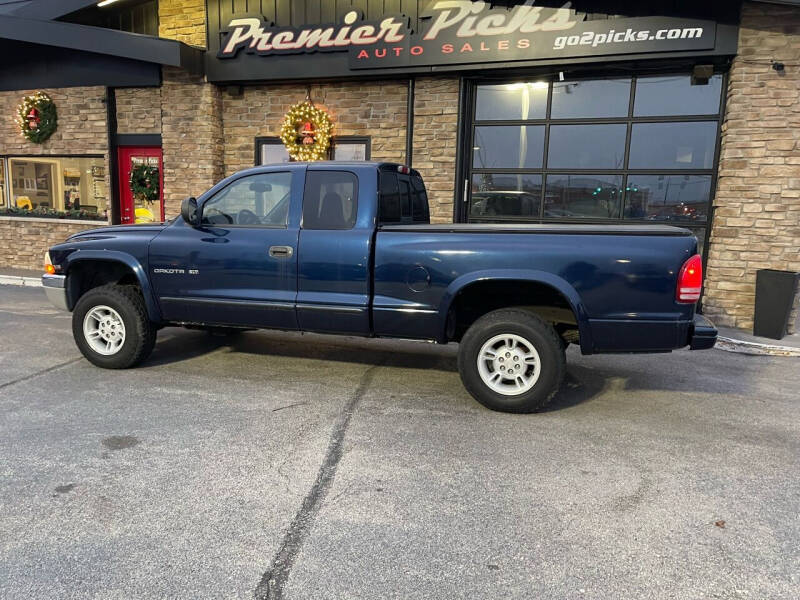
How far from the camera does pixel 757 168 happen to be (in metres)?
7.97

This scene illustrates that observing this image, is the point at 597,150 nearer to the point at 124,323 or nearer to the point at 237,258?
the point at 237,258

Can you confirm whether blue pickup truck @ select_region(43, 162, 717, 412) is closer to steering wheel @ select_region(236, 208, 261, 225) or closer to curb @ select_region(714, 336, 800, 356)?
steering wheel @ select_region(236, 208, 261, 225)

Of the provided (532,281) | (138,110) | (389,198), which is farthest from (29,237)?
(532,281)

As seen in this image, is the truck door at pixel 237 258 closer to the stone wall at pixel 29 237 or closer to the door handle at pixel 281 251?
the door handle at pixel 281 251

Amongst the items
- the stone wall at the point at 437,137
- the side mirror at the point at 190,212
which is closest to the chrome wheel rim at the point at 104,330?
the side mirror at the point at 190,212

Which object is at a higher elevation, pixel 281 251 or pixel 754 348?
pixel 281 251

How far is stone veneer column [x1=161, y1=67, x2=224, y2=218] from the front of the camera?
34.6 ft

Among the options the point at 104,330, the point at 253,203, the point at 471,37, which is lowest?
the point at 104,330

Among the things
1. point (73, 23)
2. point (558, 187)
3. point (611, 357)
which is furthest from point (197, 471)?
point (73, 23)

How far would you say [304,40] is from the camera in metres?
9.69

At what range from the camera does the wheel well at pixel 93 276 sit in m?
5.61

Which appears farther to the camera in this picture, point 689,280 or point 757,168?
point 757,168

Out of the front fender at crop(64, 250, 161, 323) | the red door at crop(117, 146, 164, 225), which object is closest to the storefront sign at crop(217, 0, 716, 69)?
the red door at crop(117, 146, 164, 225)

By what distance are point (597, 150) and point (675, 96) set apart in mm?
1310
